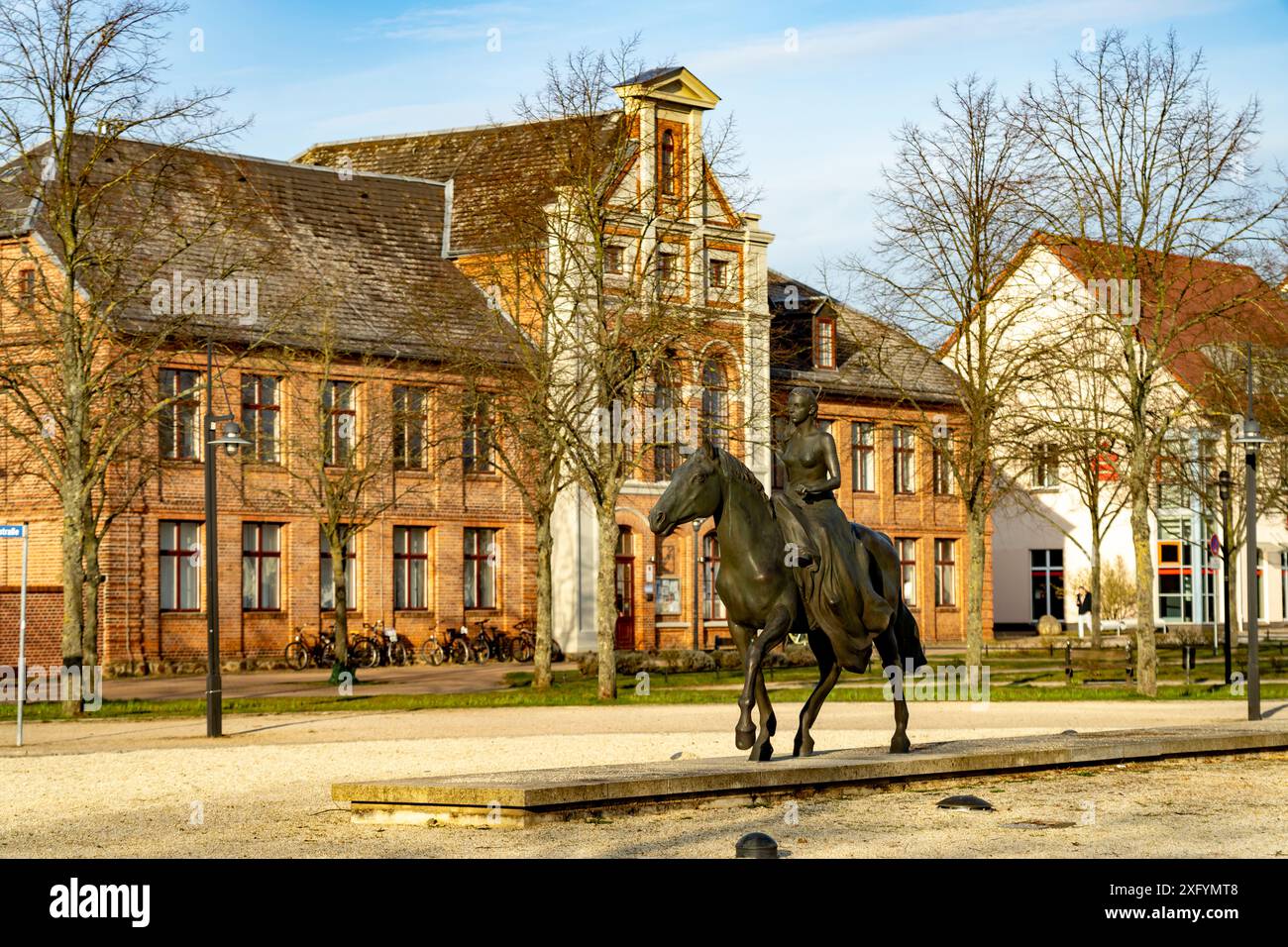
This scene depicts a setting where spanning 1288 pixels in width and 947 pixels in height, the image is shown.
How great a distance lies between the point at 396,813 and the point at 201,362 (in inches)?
1248

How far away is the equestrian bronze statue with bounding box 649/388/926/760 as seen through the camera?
16344 mm

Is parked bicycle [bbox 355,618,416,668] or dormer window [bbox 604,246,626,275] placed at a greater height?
dormer window [bbox 604,246,626,275]

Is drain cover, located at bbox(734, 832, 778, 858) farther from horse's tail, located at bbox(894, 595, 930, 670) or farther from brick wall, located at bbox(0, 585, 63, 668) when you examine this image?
brick wall, located at bbox(0, 585, 63, 668)

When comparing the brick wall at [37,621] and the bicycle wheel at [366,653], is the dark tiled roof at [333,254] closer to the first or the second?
the brick wall at [37,621]

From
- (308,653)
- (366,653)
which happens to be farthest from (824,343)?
(308,653)

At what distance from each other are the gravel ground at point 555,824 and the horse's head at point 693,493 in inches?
98.3

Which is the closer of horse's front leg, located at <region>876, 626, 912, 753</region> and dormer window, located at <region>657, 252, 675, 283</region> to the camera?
horse's front leg, located at <region>876, 626, 912, 753</region>

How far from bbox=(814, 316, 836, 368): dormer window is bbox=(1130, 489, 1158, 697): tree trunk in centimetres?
2768

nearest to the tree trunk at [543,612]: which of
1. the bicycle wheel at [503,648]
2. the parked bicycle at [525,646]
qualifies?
the parked bicycle at [525,646]

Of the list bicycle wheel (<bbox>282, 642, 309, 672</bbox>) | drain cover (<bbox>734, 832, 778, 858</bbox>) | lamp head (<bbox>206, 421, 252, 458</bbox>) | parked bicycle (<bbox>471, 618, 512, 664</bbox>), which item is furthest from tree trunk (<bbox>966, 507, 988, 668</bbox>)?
drain cover (<bbox>734, 832, 778, 858</bbox>)

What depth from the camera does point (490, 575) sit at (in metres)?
53.2

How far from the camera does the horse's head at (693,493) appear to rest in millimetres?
15984

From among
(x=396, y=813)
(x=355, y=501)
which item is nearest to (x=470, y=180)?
(x=355, y=501)
